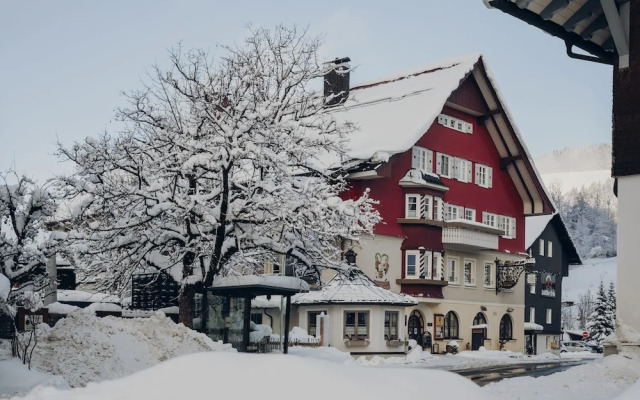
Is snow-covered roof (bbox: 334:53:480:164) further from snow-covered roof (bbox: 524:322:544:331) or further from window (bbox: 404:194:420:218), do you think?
snow-covered roof (bbox: 524:322:544:331)

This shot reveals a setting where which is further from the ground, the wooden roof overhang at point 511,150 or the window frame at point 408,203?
the wooden roof overhang at point 511,150

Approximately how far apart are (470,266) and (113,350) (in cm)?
3500

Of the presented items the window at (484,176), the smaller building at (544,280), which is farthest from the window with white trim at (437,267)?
the smaller building at (544,280)

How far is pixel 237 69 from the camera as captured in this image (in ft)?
102

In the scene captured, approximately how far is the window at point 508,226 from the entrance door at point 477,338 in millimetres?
6792

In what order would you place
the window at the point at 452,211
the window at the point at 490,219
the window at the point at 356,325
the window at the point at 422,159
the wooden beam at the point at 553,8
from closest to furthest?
1. the wooden beam at the point at 553,8
2. the window at the point at 356,325
3. the window at the point at 422,159
4. the window at the point at 452,211
5. the window at the point at 490,219

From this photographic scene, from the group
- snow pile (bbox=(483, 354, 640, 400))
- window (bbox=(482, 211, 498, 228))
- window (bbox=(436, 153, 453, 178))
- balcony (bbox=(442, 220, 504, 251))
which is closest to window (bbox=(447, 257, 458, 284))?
balcony (bbox=(442, 220, 504, 251))

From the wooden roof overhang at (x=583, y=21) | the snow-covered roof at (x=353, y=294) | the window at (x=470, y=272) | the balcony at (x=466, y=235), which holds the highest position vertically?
the wooden roof overhang at (x=583, y=21)

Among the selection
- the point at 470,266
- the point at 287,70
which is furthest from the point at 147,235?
the point at 470,266

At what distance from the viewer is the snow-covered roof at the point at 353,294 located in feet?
137

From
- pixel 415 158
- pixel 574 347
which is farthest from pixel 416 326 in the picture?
pixel 574 347

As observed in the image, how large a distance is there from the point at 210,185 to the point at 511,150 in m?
28.5

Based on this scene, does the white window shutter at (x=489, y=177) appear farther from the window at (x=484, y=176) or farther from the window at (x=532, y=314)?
the window at (x=532, y=314)

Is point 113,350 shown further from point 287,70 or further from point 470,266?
point 470,266
